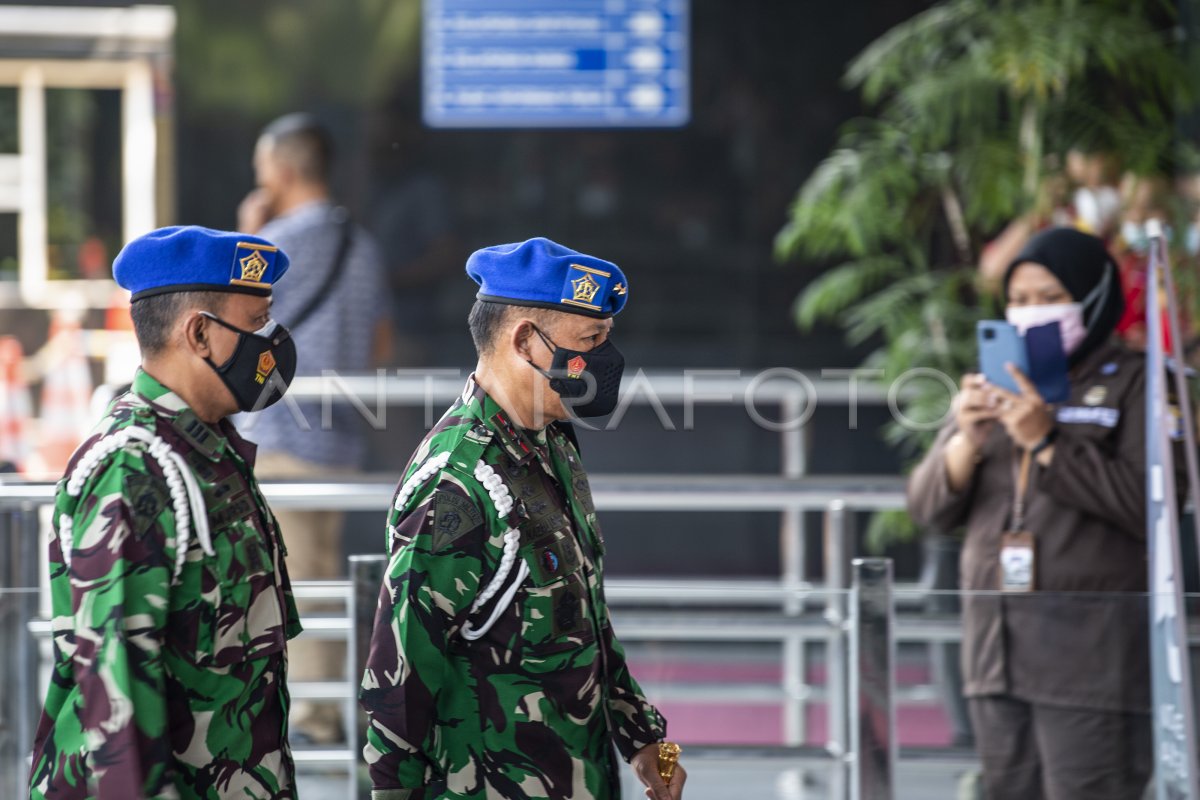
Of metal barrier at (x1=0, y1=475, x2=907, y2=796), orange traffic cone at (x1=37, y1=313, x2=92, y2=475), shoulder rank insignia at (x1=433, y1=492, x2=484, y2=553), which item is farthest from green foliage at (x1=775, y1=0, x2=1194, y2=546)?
orange traffic cone at (x1=37, y1=313, x2=92, y2=475)

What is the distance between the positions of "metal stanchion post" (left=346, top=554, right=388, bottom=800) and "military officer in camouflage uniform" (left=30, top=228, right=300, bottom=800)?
2.70ft

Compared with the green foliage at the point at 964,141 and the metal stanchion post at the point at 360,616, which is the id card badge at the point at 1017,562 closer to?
the metal stanchion post at the point at 360,616

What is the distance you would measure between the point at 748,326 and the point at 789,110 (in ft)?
3.39

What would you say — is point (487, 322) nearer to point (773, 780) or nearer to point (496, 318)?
point (496, 318)

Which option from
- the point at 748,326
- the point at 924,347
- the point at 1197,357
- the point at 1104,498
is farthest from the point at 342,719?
the point at 748,326

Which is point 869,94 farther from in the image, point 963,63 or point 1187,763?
point 1187,763

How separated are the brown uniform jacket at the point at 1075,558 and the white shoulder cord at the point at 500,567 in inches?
51.7

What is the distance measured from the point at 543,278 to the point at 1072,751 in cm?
160

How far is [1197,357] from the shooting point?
16.1 ft

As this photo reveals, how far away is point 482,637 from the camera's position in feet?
6.88

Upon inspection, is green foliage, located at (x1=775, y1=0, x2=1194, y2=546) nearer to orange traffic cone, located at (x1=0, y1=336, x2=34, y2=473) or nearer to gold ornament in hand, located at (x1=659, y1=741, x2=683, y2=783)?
gold ornament in hand, located at (x1=659, y1=741, x2=683, y2=783)

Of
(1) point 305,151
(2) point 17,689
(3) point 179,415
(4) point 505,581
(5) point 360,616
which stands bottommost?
(2) point 17,689

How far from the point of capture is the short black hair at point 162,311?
2.05m

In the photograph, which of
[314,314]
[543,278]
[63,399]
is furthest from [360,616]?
[63,399]
